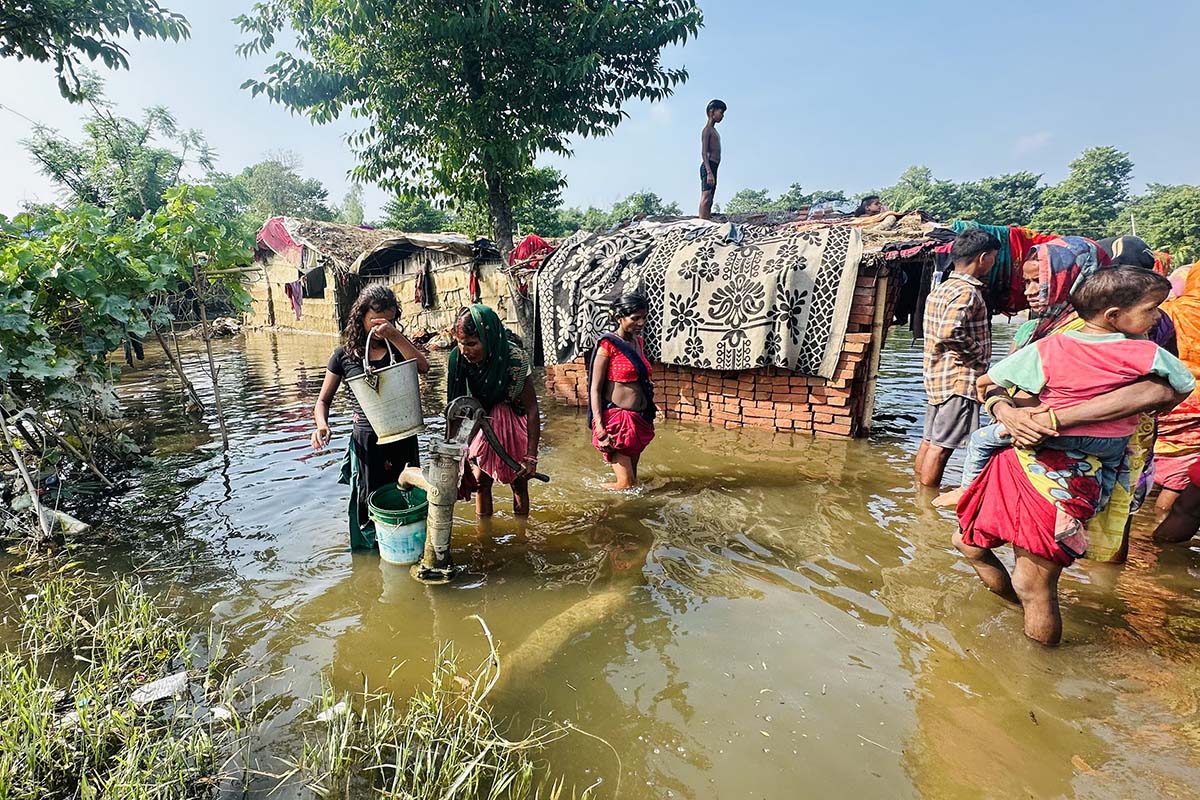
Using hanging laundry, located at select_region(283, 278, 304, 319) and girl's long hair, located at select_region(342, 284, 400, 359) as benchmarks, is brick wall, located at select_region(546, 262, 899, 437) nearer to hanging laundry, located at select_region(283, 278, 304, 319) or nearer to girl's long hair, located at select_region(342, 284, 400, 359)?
girl's long hair, located at select_region(342, 284, 400, 359)

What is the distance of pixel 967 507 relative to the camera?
260 cm

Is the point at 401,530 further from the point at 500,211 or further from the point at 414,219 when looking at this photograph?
the point at 414,219

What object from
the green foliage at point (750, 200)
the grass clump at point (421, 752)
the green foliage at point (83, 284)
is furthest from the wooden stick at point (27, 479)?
the green foliage at point (750, 200)

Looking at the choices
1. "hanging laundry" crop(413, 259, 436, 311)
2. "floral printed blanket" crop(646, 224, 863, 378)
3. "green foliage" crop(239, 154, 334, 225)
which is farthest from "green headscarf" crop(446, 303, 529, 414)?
"green foliage" crop(239, 154, 334, 225)

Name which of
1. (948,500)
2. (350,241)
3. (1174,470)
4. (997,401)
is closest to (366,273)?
(350,241)

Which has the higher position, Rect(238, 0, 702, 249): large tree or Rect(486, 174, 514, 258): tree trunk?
Rect(238, 0, 702, 249): large tree

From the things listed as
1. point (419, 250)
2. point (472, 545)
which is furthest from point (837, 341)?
point (419, 250)

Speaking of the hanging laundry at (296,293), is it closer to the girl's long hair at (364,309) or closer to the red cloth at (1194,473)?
the girl's long hair at (364,309)

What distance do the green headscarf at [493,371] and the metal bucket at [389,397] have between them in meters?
0.38

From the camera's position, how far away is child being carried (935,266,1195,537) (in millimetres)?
2029

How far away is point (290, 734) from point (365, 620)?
827mm

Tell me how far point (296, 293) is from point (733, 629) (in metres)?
19.0

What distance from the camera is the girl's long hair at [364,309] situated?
3199 millimetres

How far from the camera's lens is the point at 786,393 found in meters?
6.28
